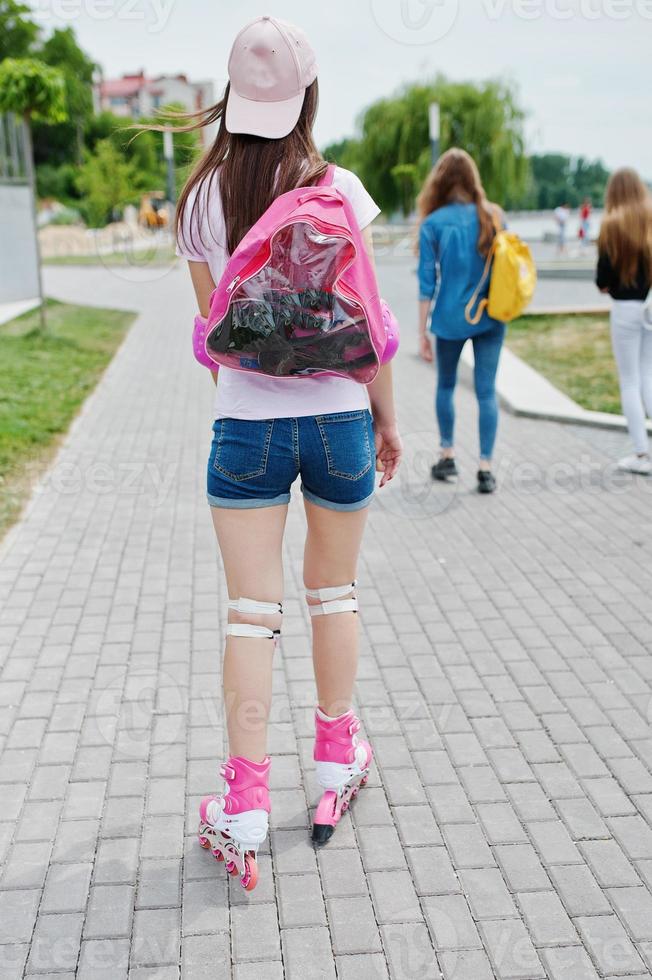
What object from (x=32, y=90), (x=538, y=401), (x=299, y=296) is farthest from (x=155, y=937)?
(x=32, y=90)

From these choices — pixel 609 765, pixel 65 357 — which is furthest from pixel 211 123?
pixel 65 357

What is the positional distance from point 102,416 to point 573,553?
189 inches

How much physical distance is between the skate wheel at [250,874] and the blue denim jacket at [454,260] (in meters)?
3.82

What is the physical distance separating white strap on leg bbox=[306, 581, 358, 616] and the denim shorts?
11.3 inches

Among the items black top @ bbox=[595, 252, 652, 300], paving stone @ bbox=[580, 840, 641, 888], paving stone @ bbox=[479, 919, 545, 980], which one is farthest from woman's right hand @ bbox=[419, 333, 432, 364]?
paving stone @ bbox=[479, 919, 545, 980]

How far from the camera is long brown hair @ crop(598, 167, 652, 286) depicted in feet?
19.7

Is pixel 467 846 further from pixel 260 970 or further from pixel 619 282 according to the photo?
pixel 619 282

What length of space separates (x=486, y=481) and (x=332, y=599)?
141 inches

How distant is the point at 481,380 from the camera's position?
5.99m

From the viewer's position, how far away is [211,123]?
2.36 m

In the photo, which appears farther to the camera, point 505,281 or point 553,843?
point 505,281

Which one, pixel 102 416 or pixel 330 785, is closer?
pixel 330 785

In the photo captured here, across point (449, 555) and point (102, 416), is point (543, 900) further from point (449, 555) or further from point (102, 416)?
point (102, 416)

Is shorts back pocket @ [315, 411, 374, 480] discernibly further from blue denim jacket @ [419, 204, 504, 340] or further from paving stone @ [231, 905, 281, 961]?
blue denim jacket @ [419, 204, 504, 340]
